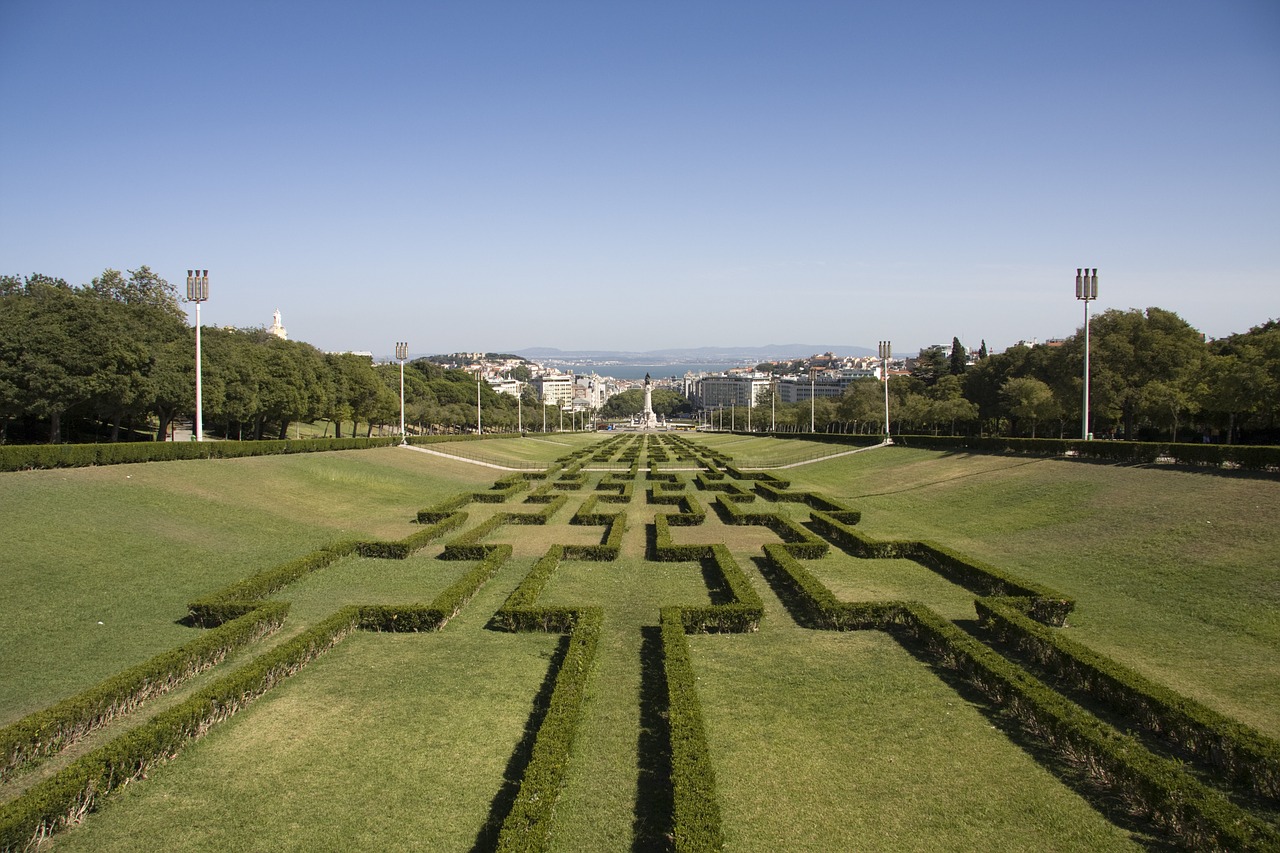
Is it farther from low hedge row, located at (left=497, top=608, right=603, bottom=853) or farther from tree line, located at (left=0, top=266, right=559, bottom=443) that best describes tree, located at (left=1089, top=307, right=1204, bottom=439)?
tree line, located at (left=0, top=266, right=559, bottom=443)

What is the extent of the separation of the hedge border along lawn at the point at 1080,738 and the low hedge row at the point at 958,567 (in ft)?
8.43

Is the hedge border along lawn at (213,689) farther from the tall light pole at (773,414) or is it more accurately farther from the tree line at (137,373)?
the tall light pole at (773,414)

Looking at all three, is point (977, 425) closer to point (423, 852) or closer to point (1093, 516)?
point (1093, 516)

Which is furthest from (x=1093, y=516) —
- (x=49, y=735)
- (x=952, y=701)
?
(x=49, y=735)

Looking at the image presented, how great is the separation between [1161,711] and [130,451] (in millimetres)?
28937

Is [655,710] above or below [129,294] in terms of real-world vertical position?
below

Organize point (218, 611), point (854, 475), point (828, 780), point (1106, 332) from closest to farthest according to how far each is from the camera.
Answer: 1. point (828, 780)
2. point (218, 611)
3. point (854, 475)
4. point (1106, 332)

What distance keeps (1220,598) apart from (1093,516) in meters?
7.48

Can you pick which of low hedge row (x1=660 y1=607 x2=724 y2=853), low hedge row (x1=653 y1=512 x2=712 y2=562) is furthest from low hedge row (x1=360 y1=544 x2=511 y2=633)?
low hedge row (x1=653 y1=512 x2=712 y2=562)

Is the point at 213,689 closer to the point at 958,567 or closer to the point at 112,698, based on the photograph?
the point at 112,698

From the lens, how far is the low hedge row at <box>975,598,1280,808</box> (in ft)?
26.5

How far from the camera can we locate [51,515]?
18.3 m

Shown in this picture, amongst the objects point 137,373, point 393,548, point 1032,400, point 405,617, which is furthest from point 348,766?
point 1032,400

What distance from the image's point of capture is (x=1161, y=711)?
9227 mm
